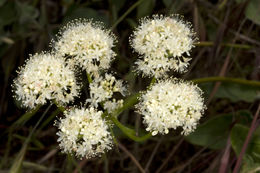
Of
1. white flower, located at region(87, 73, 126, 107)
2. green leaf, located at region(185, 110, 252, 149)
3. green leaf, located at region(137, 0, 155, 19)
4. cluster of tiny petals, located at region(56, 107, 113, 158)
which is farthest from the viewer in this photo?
green leaf, located at region(137, 0, 155, 19)

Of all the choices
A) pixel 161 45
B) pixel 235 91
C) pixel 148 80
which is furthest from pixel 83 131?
pixel 235 91

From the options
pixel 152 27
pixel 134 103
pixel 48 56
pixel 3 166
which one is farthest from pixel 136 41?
pixel 3 166

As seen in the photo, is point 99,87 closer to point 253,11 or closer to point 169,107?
point 169,107

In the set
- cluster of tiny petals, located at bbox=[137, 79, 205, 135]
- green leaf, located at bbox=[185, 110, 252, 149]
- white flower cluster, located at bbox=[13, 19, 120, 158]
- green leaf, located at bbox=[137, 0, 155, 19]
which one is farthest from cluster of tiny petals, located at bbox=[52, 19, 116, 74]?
green leaf, located at bbox=[185, 110, 252, 149]

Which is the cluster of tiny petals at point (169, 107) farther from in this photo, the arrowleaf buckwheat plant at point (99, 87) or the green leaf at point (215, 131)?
the green leaf at point (215, 131)

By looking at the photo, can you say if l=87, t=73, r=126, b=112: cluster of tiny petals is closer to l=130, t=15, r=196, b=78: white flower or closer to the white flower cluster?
the white flower cluster

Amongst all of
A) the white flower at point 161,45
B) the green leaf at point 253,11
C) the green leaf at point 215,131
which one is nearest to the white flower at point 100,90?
the white flower at point 161,45

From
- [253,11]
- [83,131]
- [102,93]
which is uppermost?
[253,11]

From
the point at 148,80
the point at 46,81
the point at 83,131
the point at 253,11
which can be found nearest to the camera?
the point at 83,131
